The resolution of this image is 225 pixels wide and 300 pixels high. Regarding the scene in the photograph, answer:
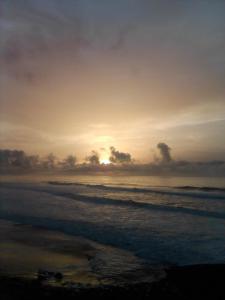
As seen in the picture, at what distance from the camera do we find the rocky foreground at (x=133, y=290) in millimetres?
10305

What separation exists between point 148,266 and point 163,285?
2.69m

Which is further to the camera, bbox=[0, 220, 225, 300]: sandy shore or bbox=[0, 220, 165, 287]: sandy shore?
bbox=[0, 220, 165, 287]: sandy shore

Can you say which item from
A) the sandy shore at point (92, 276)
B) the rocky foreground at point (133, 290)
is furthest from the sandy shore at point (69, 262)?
the rocky foreground at point (133, 290)

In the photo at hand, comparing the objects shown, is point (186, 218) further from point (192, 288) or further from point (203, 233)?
point (192, 288)

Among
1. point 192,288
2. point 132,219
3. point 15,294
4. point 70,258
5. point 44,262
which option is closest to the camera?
point 15,294

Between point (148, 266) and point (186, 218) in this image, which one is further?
point (186, 218)

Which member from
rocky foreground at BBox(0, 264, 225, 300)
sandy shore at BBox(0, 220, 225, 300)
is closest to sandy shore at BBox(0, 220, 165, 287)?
sandy shore at BBox(0, 220, 225, 300)

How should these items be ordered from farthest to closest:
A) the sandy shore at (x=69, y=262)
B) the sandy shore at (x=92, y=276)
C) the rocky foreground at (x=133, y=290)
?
the sandy shore at (x=69, y=262) → the sandy shore at (x=92, y=276) → the rocky foreground at (x=133, y=290)

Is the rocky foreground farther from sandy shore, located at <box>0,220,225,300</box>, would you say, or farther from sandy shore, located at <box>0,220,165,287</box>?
sandy shore, located at <box>0,220,165,287</box>

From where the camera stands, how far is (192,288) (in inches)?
439

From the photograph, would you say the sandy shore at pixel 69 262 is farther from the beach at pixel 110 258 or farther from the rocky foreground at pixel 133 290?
the rocky foreground at pixel 133 290

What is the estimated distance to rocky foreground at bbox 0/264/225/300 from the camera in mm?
10305

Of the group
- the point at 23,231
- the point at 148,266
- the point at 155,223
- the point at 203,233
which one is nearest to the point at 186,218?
the point at 155,223

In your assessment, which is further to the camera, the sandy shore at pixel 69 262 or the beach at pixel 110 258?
the sandy shore at pixel 69 262
